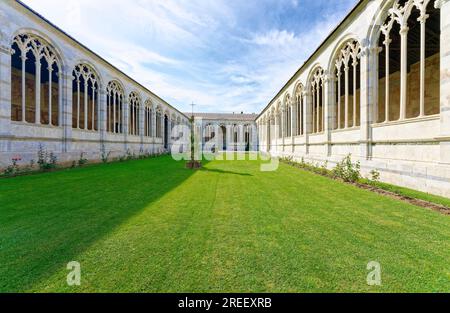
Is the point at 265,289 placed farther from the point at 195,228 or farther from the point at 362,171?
the point at 362,171

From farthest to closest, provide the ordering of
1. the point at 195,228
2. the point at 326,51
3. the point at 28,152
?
the point at 326,51 < the point at 28,152 < the point at 195,228

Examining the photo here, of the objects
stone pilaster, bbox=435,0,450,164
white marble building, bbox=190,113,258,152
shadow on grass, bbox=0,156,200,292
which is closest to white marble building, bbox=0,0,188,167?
shadow on grass, bbox=0,156,200,292

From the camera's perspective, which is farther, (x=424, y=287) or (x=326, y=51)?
(x=326, y=51)

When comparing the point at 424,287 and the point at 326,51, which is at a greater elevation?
the point at 326,51

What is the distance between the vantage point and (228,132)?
59.3 metres

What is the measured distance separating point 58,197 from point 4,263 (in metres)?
4.04

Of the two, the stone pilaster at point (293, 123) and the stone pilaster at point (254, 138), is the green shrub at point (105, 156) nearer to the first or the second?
the stone pilaster at point (293, 123)

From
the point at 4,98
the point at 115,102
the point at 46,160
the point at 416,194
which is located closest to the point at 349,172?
the point at 416,194

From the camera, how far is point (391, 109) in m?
16.8

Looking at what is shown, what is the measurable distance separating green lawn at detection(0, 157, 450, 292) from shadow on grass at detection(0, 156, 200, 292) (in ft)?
0.07

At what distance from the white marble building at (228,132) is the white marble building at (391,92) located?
3766cm

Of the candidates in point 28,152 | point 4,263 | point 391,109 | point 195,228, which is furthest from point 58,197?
point 391,109
